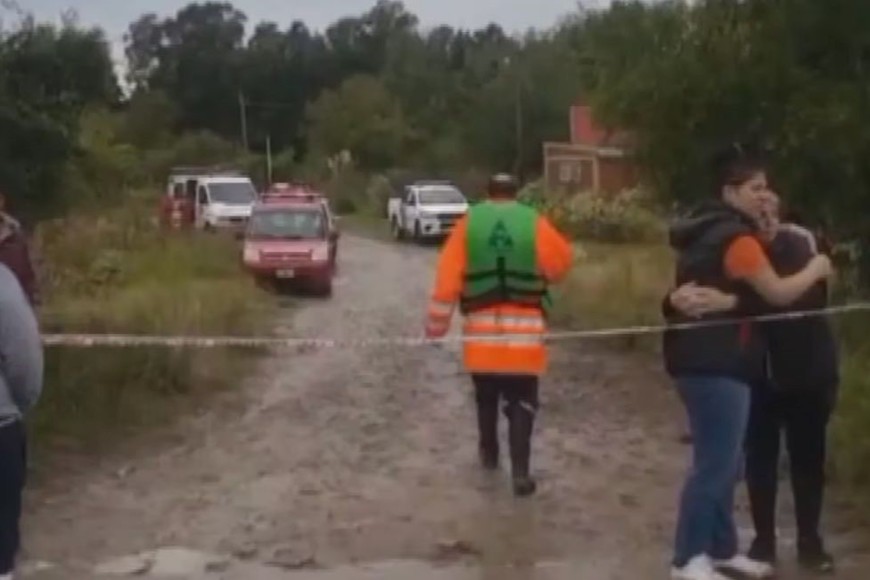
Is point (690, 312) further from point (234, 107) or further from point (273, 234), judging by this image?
point (234, 107)

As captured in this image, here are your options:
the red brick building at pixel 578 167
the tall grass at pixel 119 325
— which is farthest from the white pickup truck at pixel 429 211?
the tall grass at pixel 119 325

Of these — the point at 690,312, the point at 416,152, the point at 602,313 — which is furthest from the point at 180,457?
the point at 416,152

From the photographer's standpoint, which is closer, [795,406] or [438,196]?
[795,406]

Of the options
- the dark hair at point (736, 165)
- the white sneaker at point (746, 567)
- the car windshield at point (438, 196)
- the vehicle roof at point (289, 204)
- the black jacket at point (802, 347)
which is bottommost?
the car windshield at point (438, 196)

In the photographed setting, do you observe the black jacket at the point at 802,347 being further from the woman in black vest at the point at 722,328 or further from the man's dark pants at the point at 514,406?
the man's dark pants at the point at 514,406

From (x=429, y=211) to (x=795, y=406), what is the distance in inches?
1604

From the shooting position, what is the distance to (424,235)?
4872 cm

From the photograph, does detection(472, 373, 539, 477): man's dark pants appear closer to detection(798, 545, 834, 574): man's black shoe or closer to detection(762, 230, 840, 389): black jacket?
detection(798, 545, 834, 574): man's black shoe

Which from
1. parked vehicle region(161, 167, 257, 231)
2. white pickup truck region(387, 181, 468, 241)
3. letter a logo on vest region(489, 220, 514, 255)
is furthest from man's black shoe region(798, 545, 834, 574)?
white pickup truck region(387, 181, 468, 241)

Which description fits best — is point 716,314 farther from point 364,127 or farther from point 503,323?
point 364,127

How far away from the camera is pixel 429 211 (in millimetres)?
48500

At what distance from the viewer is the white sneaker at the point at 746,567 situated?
7.80 metres

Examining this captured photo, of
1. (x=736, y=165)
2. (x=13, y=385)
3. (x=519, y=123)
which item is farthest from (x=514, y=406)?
(x=519, y=123)

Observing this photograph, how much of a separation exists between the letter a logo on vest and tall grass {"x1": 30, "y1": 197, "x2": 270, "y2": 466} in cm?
304
